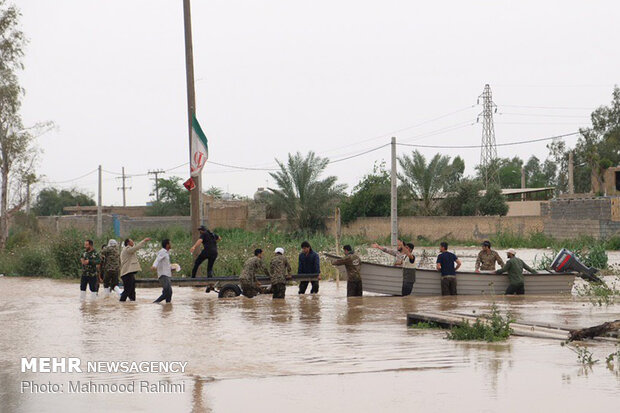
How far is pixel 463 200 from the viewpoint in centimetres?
5641

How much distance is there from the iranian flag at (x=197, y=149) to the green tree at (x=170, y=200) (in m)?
56.9

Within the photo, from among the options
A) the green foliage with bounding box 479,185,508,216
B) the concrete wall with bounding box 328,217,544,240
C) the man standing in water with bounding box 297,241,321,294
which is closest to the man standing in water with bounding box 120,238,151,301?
the man standing in water with bounding box 297,241,321,294

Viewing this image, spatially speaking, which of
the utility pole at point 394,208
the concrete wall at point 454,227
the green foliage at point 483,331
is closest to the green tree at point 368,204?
the concrete wall at point 454,227

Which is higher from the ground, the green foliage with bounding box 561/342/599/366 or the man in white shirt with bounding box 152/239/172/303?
the man in white shirt with bounding box 152/239/172/303

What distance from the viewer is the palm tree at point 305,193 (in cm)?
5356

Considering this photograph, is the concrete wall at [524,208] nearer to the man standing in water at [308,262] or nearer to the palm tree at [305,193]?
the palm tree at [305,193]

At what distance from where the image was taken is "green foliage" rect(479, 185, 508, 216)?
184 ft

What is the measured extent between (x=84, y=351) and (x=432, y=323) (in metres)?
5.63

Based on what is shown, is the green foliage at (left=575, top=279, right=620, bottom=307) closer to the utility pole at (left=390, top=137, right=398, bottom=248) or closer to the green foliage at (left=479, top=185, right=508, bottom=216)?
the utility pole at (left=390, top=137, right=398, bottom=248)

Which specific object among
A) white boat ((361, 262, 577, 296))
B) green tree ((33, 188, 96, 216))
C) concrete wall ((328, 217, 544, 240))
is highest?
green tree ((33, 188, 96, 216))

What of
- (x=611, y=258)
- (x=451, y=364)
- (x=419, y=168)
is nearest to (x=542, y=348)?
(x=451, y=364)

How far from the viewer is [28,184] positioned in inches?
1772

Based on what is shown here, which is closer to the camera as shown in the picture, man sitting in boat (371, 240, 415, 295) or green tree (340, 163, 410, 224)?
man sitting in boat (371, 240, 415, 295)

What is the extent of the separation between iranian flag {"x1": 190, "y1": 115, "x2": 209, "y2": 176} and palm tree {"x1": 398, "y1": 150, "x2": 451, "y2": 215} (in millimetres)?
32120
